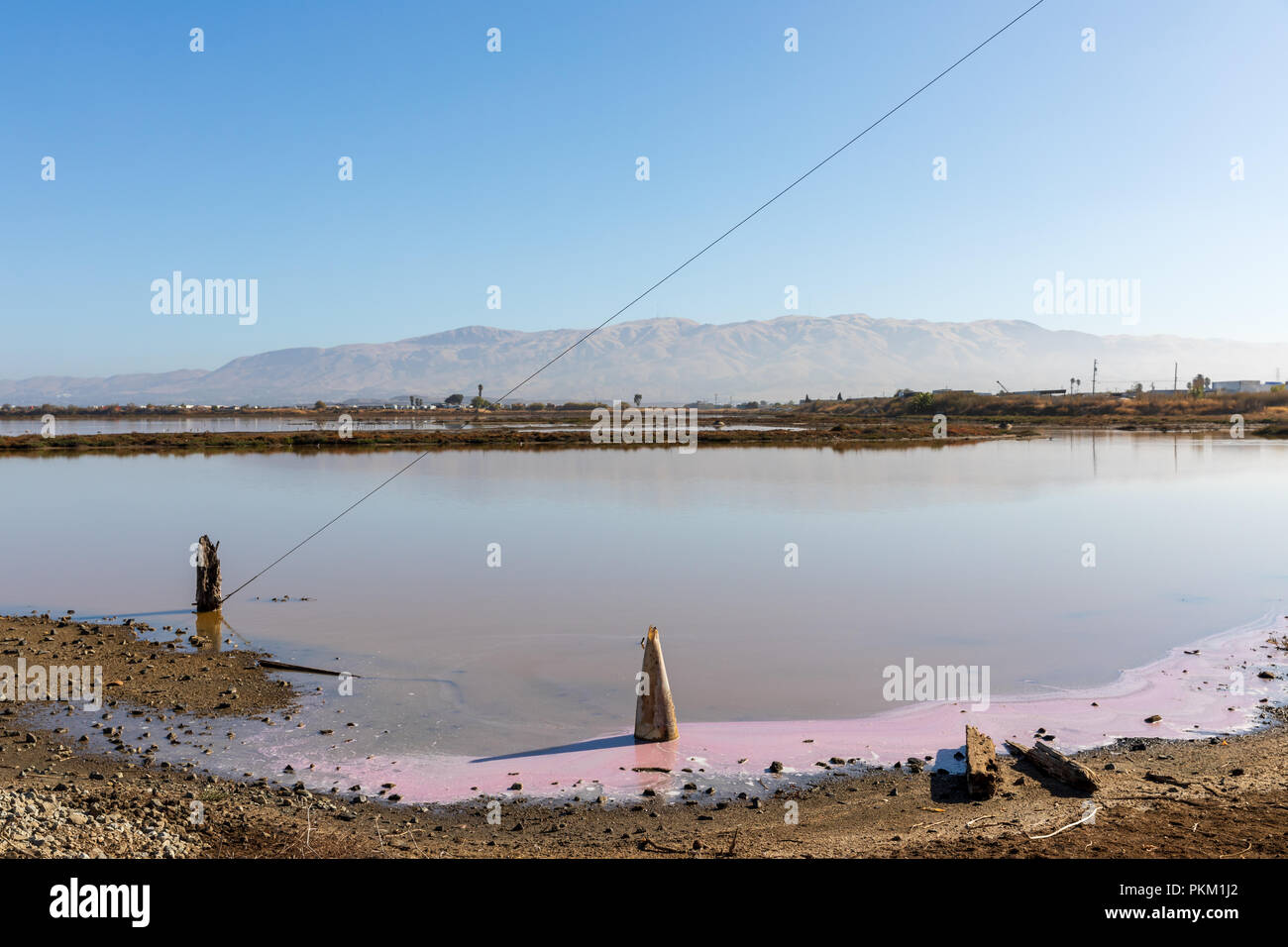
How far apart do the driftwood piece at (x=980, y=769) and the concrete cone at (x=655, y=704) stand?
2.01m

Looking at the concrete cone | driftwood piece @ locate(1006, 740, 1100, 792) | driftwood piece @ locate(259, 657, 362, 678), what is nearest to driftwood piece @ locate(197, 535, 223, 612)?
driftwood piece @ locate(259, 657, 362, 678)

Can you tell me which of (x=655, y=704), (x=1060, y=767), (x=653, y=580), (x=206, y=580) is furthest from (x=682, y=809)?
(x=206, y=580)

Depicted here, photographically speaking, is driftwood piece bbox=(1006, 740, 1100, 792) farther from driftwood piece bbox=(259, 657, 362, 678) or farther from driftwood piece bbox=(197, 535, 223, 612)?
driftwood piece bbox=(197, 535, 223, 612)

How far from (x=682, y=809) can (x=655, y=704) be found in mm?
1289

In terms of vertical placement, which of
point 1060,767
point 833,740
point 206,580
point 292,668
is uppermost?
point 206,580

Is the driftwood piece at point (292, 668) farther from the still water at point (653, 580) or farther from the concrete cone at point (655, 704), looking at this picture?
the concrete cone at point (655, 704)

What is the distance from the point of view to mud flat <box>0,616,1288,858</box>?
13.5 ft

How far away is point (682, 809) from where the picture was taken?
5051mm

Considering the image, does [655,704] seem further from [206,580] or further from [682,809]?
[206,580]

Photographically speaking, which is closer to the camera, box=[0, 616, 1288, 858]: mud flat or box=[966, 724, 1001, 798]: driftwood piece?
box=[0, 616, 1288, 858]: mud flat

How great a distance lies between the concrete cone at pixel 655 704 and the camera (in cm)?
627

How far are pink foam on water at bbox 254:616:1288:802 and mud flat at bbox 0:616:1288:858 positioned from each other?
0.08 meters

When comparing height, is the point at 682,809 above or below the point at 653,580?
below
